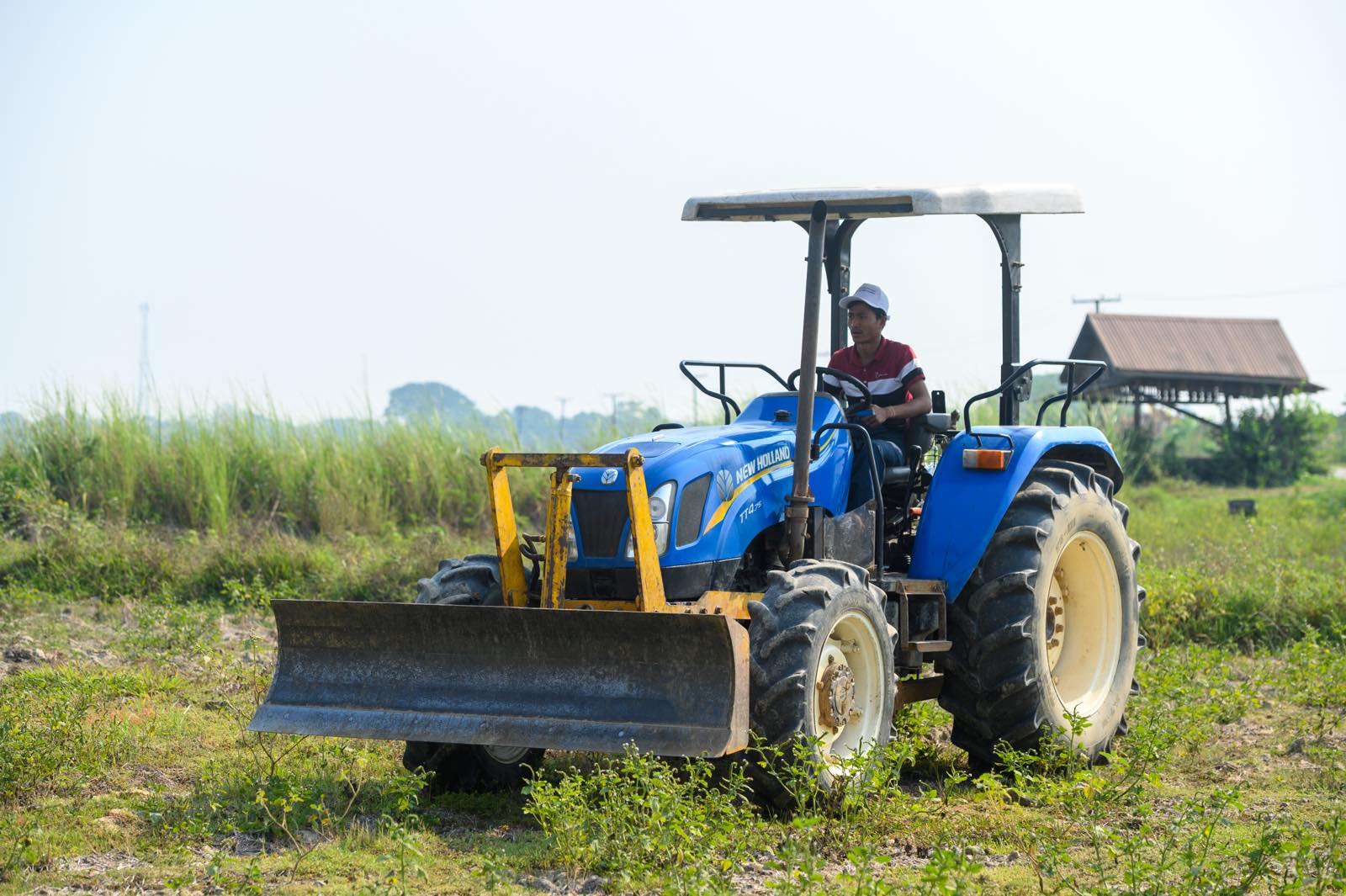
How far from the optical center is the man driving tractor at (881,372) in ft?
22.9

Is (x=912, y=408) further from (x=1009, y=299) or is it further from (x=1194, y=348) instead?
(x=1194, y=348)

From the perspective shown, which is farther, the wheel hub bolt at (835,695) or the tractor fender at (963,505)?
the tractor fender at (963,505)

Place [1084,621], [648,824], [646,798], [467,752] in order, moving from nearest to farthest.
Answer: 1. [648,824]
2. [646,798]
3. [467,752]
4. [1084,621]

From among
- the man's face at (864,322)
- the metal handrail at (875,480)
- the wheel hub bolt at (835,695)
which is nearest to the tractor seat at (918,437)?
the metal handrail at (875,480)

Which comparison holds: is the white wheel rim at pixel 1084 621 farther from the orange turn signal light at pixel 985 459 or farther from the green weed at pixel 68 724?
the green weed at pixel 68 724

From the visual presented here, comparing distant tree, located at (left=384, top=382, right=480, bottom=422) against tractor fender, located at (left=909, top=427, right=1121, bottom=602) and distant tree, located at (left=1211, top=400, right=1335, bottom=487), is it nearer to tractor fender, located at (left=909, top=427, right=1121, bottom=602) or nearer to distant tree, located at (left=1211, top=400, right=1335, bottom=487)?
tractor fender, located at (left=909, top=427, right=1121, bottom=602)

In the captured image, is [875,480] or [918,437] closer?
[875,480]

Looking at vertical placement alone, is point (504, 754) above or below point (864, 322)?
below

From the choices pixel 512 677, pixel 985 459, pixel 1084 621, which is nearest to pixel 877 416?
pixel 985 459

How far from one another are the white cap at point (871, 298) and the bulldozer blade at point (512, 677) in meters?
2.38

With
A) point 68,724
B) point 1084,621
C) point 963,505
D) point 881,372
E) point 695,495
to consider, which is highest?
point 881,372

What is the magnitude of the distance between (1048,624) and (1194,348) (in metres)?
31.3

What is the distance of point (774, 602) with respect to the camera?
540 centimetres

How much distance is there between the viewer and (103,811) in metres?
5.57
